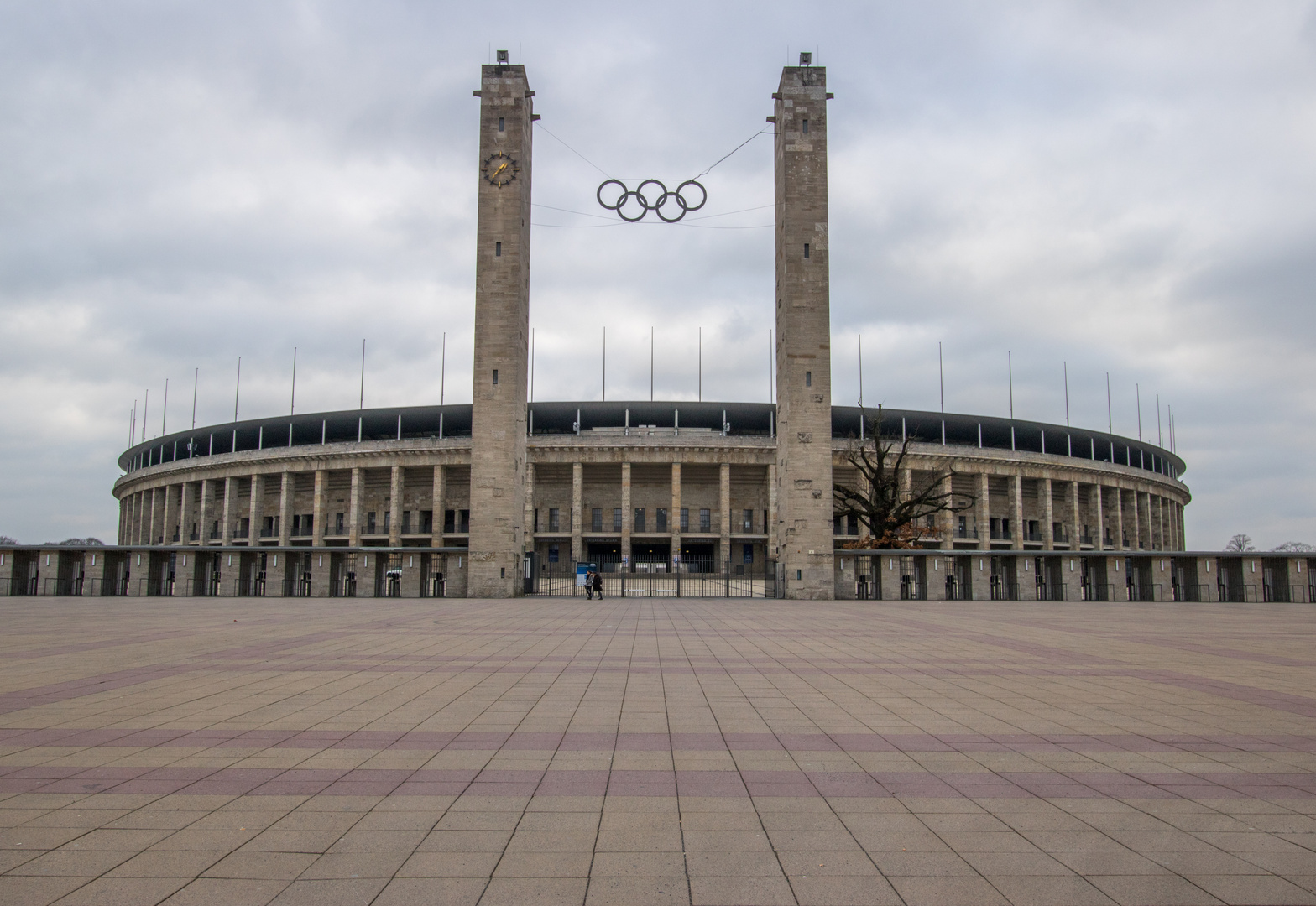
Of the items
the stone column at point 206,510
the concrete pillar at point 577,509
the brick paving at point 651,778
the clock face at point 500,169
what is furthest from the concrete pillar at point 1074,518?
the stone column at point 206,510

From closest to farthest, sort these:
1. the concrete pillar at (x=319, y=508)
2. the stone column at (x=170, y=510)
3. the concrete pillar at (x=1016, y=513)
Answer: the concrete pillar at (x=319, y=508)
the concrete pillar at (x=1016, y=513)
the stone column at (x=170, y=510)

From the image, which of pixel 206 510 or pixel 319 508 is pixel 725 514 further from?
pixel 206 510

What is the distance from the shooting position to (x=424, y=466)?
68562 millimetres

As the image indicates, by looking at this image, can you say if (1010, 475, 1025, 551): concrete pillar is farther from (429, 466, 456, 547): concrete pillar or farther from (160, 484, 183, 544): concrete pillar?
(160, 484, 183, 544): concrete pillar

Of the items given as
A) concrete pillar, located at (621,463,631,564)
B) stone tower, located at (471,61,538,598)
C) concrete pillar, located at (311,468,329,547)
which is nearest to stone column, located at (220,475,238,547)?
concrete pillar, located at (311,468,329,547)

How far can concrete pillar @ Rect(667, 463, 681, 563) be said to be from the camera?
67062mm

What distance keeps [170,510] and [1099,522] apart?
87.8 meters

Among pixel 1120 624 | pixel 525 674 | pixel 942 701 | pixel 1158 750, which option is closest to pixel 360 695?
pixel 525 674

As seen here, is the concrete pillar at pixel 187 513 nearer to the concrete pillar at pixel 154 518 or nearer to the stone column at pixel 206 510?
the stone column at pixel 206 510

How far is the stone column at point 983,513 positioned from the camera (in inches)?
2677

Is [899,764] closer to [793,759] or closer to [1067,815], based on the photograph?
[793,759]

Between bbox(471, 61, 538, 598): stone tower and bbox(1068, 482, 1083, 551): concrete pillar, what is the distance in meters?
56.9

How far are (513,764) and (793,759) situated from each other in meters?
2.35

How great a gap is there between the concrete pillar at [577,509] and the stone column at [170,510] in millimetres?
40238
